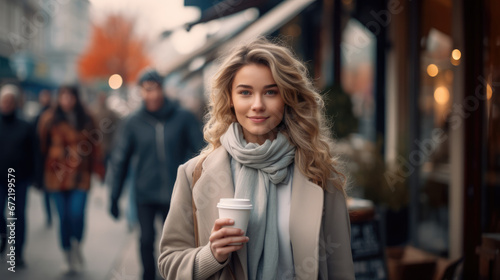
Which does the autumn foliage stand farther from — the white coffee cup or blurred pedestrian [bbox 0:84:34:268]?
the white coffee cup

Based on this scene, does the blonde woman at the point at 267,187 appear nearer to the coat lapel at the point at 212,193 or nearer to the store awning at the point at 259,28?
the coat lapel at the point at 212,193

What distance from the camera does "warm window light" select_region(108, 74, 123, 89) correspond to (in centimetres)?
900

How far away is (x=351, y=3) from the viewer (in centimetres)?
718

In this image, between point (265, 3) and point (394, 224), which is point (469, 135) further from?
point (265, 3)

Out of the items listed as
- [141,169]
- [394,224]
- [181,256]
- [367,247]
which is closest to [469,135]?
[367,247]

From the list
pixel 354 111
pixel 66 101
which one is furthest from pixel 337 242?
pixel 66 101

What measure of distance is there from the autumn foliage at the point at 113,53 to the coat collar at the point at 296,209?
6169 mm

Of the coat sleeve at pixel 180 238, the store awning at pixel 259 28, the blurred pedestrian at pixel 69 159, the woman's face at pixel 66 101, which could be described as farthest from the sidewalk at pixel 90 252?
the coat sleeve at pixel 180 238

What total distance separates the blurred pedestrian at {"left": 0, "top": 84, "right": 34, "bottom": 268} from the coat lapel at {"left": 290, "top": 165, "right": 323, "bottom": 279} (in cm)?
461

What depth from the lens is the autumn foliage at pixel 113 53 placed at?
8.10m

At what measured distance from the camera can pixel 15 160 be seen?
5.76m

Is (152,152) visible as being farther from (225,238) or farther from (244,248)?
(225,238)

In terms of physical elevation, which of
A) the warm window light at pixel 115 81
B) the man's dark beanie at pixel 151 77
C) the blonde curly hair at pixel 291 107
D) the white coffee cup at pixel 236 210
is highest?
the warm window light at pixel 115 81

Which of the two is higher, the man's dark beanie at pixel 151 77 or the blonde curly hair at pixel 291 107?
the man's dark beanie at pixel 151 77
